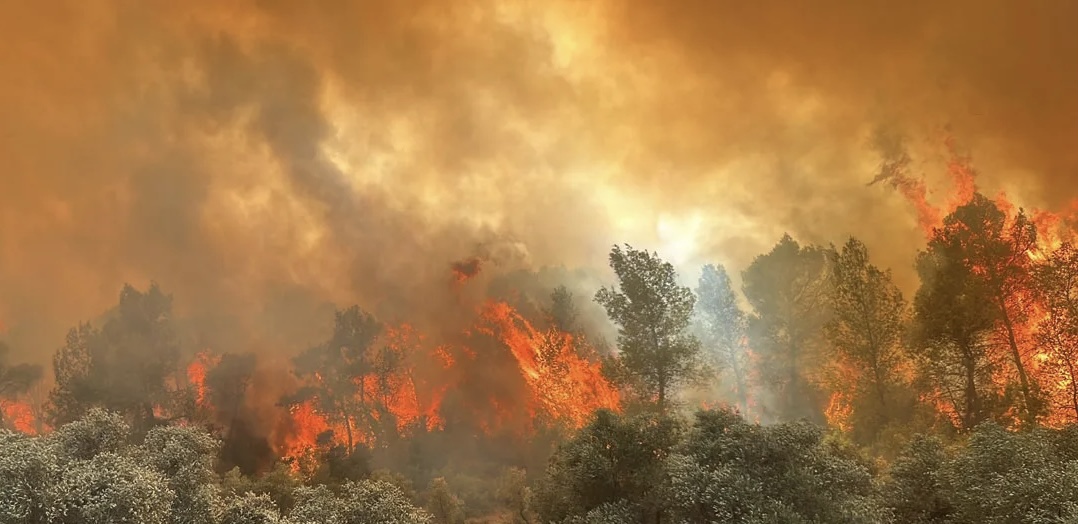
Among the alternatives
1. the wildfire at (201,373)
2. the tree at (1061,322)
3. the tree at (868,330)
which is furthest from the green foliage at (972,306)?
the wildfire at (201,373)

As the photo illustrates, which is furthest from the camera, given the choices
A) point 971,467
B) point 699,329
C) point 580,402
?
point 580,402

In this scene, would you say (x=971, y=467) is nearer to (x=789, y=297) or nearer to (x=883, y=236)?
(x=789, y=297)

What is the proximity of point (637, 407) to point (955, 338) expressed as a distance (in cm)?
2890

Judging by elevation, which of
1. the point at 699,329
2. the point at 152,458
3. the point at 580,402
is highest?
the point at 699,329

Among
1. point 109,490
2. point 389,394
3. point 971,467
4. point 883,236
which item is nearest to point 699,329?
point 883,236

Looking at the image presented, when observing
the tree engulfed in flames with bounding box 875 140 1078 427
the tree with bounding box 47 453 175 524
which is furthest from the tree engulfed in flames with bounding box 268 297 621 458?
the tree with bounding box 47 453 175 524

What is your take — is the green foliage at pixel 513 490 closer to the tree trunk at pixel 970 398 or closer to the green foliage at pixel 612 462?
the green foliage at pixel 612 462

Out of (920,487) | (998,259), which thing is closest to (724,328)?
(998,259)

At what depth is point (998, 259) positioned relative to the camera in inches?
1873

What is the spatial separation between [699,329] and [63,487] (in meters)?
62.6

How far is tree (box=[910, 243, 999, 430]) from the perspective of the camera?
148 feet

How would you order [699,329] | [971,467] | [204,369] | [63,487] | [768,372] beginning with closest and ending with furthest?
[63,487] < [971,467] < [768,372] < [699,329] < [204,369]

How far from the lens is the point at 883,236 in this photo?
6706 centimetres

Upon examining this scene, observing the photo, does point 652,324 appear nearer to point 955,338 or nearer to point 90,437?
point 955,338
